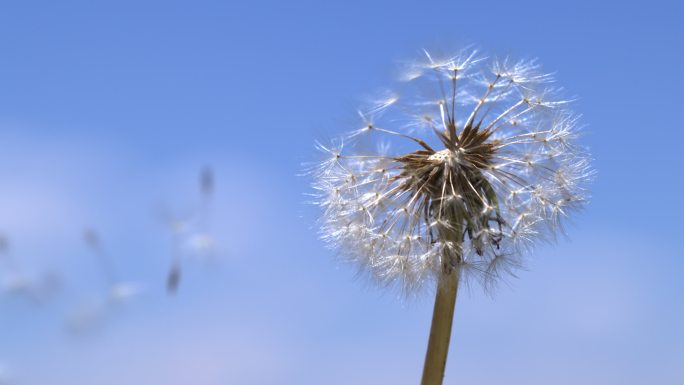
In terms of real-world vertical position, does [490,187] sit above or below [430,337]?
above

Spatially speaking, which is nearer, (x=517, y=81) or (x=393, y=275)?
(x=393, y=275)

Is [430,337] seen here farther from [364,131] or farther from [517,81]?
[517,81]

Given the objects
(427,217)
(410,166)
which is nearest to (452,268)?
(427,217)

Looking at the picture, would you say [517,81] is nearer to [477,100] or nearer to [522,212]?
[477,100]

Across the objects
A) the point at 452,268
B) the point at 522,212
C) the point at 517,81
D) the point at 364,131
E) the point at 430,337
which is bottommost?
the point at 430,337

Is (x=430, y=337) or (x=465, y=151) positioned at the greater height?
(x=465, y=151)

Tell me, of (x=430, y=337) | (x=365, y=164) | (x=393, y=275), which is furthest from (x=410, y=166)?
(x=430, y=337)
